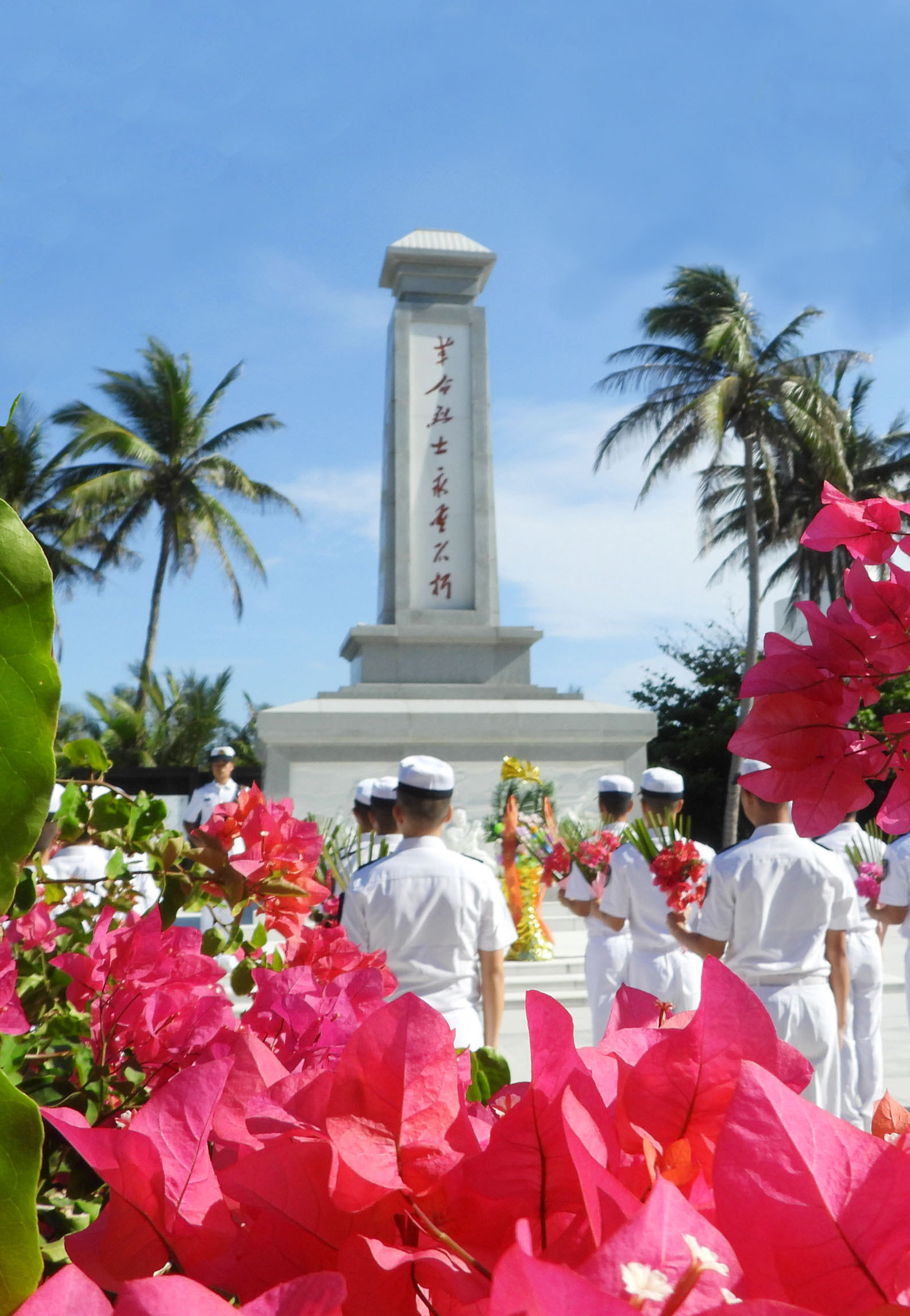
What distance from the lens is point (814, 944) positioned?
4.45 meters

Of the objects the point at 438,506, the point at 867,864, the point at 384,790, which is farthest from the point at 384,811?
the point at 438,506

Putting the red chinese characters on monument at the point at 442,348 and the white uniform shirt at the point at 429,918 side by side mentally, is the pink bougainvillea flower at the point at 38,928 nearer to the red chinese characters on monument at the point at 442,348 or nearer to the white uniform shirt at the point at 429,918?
the white uniform shirt at the point at 429,918

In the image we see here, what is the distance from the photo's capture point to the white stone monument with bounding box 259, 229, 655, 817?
41.8 feet

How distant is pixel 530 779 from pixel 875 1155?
10796 mm

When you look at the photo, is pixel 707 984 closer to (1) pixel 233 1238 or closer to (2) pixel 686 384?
(1) pixel 233 1238

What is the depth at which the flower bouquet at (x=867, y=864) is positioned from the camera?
620cm

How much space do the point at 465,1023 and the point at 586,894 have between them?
101 inches

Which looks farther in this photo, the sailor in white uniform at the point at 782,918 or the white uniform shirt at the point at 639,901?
the white uniform shirt at the point at 639,901

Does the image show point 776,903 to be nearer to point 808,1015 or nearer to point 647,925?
point 808,1015

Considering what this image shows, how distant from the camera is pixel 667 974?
5695mm

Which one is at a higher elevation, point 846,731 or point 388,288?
point 388,288

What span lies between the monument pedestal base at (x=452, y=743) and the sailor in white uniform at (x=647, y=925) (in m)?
6.69

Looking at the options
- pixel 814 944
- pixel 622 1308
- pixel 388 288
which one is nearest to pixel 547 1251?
pixel 622 1308

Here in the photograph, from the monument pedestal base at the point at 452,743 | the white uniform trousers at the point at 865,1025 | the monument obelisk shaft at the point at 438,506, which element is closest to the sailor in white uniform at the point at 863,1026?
the white uniform trousers at the point at 865,1025
